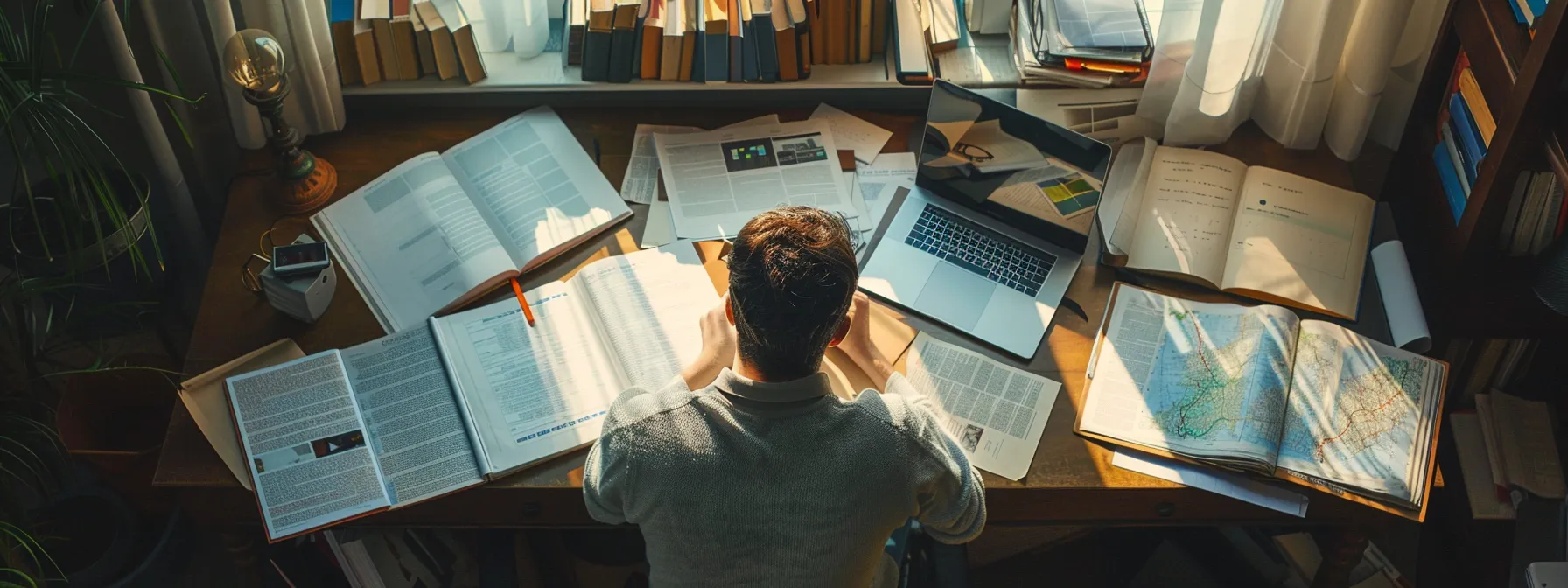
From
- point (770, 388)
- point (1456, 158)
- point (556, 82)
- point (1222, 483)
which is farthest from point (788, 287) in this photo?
point (1456, 158)

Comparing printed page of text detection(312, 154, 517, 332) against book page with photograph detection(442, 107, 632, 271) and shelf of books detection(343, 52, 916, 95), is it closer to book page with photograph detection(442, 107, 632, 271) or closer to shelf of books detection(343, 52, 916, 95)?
book page with photograph detection(442, 107, 632, 271)

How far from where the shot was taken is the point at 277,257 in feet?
5.67

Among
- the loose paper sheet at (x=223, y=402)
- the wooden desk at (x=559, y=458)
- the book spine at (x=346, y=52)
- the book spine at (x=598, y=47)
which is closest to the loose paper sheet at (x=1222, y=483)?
the wooden desk at (x=559, y=458)

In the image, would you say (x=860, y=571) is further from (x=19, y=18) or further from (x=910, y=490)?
(x=19, y=18)

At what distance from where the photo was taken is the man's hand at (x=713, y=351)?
63.9 inches

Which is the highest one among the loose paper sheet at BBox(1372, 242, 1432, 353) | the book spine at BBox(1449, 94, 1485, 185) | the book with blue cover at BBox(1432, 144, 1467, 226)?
the book spine at BBox(1449, 94, 1485, 185)

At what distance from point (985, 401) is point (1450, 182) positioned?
2.81ft

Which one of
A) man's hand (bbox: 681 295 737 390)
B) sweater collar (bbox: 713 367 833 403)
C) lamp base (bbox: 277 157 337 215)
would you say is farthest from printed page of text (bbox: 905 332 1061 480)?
lamp base (bbox: 277 157 337 215)

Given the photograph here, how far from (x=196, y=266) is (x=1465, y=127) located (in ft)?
7.23

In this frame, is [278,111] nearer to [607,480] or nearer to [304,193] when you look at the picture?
[304,193]

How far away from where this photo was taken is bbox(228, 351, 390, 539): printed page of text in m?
1.55

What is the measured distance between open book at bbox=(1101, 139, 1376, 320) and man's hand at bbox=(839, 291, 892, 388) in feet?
1.43

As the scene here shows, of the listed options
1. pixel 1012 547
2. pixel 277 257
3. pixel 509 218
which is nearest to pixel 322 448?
pixel 277 257

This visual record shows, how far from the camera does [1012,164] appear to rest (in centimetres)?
182
